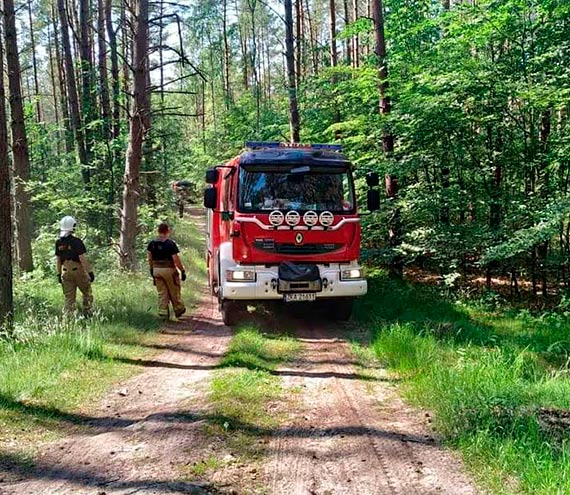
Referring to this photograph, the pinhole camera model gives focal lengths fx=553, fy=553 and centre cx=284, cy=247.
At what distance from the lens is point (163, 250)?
10.0 metres

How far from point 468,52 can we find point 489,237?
4.77 metres

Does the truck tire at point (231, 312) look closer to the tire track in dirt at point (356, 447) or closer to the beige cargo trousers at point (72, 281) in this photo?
the beige cargo trousers at point (72, 281)

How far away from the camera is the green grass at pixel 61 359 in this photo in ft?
16.9

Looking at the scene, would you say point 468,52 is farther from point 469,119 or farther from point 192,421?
point 192,421

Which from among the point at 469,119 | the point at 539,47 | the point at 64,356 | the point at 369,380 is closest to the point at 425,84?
the point at 469,119

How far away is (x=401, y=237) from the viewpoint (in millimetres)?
12188

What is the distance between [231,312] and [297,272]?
1.50 meters

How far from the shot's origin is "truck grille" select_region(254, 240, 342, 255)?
29.4 feet

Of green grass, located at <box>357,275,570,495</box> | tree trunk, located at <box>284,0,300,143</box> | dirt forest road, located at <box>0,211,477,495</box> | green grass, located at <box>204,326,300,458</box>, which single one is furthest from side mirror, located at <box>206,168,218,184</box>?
tree trunk, located at <box>284,0,300,143</box>

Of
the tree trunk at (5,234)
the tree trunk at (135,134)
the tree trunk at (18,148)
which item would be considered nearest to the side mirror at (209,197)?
the tree trunk at (5,234)

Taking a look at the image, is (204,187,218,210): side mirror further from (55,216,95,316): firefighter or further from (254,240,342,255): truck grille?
(55,216,95,316): firefighter

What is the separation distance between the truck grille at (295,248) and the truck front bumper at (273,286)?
27cm

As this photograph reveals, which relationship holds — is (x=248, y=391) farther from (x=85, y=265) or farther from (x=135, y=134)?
(x=135, y=134)

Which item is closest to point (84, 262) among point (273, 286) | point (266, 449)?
point (273, 286)
